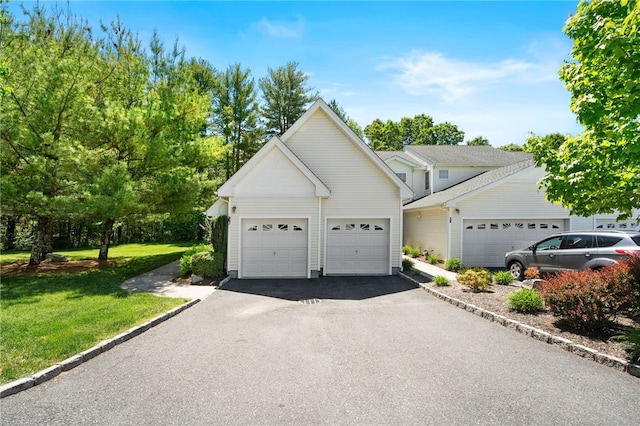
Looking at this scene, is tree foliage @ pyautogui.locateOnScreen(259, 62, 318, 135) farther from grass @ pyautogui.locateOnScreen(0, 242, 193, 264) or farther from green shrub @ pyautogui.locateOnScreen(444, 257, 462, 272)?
green shrub @ pyautogui.locateOnScreen(444, 257, 462, 272)

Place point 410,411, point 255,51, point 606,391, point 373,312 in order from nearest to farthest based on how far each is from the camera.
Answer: point 410,411, point 606,391, point 373,312, point 255,51

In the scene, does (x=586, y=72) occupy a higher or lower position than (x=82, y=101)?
lower

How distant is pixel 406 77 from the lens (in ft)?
38.0

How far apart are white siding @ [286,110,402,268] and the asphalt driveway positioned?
6.72 m

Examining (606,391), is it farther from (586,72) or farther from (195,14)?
(195,14)

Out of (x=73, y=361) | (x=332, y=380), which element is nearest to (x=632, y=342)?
(x=332, y=380)

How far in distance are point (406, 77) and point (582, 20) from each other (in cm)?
594

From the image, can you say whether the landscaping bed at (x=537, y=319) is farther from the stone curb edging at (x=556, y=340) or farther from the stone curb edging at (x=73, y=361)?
the stone curb edging at (x=73, y=361)

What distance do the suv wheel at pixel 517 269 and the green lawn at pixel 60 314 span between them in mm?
12100

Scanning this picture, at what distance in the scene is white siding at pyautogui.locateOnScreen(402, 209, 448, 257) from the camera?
16.5m

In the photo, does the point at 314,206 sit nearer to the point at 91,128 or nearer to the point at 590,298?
the point at 590,298

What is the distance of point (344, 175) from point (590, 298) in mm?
9376

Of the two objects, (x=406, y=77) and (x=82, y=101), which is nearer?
(x=406, y=77)

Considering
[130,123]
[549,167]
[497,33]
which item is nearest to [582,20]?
[549,167]
